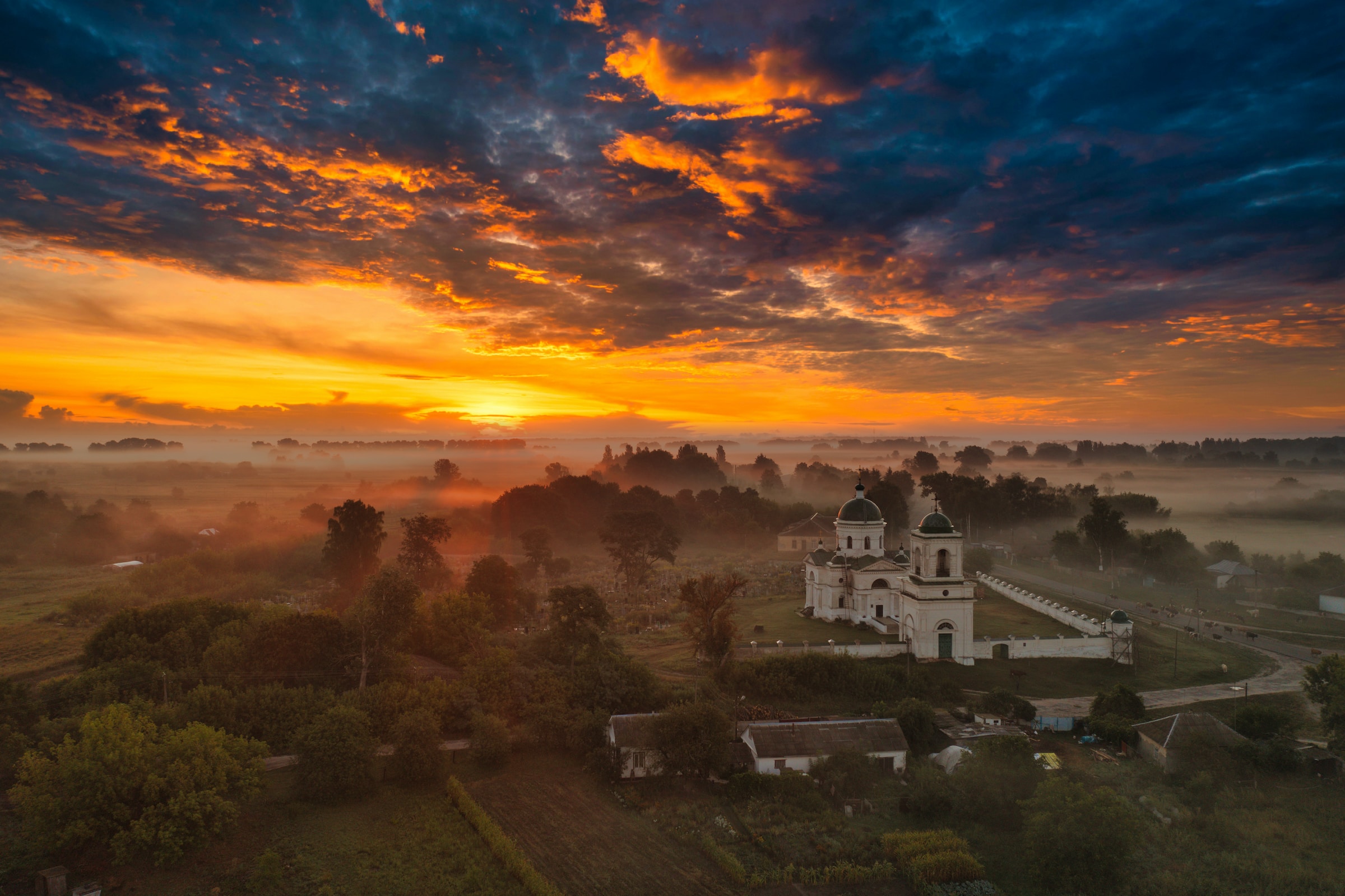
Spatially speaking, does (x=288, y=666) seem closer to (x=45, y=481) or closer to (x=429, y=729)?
(x=429, y=729)

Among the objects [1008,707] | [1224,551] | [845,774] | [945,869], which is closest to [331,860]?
[845,774]

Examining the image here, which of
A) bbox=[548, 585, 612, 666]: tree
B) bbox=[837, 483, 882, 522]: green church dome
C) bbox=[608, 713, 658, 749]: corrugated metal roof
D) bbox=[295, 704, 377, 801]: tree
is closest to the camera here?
bbox=[295, 704, 377, 801]: tree

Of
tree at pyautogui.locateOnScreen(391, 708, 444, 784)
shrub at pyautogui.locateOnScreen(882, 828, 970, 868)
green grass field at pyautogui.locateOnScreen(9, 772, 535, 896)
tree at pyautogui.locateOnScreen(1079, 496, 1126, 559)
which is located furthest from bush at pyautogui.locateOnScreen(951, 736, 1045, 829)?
tree at pyautogui.locateOnScreen(1079, 496, 1126, 559)

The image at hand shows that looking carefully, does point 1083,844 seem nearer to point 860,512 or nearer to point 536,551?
point 860,512

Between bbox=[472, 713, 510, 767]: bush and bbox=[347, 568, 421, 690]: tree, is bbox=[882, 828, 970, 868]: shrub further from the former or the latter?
bbox=[347, 568, 421, 690]: tree

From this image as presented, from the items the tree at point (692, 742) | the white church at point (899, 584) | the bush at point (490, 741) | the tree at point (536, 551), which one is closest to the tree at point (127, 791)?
the bush at point (490, 741)

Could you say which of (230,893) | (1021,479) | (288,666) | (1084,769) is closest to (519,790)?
(230,893)

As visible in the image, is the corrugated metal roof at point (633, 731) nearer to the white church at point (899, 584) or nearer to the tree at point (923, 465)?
the white church at point (899, 584)
